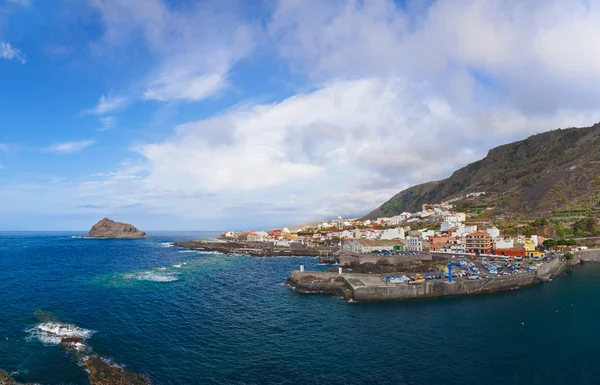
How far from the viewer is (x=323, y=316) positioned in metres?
39.4

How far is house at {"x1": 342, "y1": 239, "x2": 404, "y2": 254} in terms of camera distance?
89.4 meters

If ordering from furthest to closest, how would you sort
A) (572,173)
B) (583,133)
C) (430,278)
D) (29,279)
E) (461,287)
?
(583,133)
(572,173)
(29,279)
(430,278)
(461,287)

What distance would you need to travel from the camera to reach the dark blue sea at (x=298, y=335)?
24.9 m

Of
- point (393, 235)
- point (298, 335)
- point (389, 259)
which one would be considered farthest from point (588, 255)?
point (298, 335)

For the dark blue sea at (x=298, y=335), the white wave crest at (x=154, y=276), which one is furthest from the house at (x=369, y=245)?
the white wave crest at (x=154, y=276)

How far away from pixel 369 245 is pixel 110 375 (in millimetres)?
74936

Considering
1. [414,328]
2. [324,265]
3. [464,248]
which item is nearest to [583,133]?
[464,248]

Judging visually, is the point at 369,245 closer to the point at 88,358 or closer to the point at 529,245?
the point at 529,245

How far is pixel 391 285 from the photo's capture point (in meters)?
47.3

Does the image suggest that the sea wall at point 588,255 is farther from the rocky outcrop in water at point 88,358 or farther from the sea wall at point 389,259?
the rocky outcrop in water at point 88,358

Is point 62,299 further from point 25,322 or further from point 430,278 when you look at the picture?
point 430,278

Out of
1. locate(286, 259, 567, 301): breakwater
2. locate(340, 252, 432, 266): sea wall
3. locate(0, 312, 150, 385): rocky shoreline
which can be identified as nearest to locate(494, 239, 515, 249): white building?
locate(340, 252, 432, 266): sea wall

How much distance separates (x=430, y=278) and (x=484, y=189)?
16538 cm

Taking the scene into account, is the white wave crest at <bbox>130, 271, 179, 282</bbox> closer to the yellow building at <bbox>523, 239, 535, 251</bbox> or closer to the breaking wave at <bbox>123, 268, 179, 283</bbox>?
the breaking wave at <bbox>123, 268, 179, 283</bbox>
